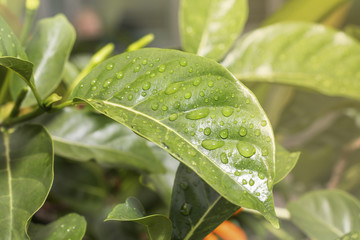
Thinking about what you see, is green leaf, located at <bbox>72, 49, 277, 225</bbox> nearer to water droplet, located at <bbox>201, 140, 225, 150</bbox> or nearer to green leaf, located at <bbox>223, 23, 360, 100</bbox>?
water droplet, located at <bbox>201, 140, 225, 150</bbox>

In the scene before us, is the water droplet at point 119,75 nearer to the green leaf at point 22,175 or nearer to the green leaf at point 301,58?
the green leaf at point 22,175

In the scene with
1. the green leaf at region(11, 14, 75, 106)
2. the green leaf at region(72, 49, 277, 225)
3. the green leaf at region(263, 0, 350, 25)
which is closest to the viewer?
the green leaf at region(72, 49, 277, 225)

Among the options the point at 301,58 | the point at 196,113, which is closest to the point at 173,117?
the point at 196,113

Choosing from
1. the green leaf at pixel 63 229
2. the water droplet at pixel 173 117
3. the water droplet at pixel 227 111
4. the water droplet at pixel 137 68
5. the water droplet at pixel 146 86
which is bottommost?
the green leaf at pixel 63 229

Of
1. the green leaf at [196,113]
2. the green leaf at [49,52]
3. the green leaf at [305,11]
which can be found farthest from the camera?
the green leaf at [305,11]

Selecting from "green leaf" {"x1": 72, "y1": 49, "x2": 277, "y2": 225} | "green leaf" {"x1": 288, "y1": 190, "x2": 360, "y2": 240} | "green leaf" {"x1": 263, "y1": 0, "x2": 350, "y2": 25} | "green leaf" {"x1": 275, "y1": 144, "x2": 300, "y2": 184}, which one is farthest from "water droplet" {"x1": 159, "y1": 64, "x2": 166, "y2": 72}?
"green leaf" {"x1": 263, "y1": 0, "x2": 350, "y2": 25}

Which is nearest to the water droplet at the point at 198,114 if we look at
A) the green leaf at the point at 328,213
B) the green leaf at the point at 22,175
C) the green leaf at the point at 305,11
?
the green leaf at the point at 22,175

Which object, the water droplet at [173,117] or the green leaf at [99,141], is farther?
the green leaf at [99,141]
